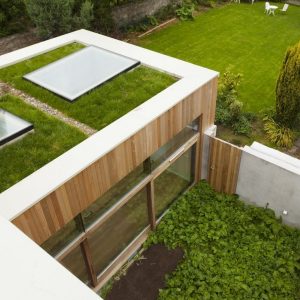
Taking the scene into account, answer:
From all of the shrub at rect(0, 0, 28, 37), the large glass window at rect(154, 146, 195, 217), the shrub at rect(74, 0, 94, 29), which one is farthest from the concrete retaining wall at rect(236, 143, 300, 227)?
the shrub at rect(0, 0, 28, 37)

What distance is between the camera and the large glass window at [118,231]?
22.3 ft

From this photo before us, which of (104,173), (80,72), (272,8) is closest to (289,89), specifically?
(80,72)

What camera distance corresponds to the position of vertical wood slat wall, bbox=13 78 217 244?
485cm

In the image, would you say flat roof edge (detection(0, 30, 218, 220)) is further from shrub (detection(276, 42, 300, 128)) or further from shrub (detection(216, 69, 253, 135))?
shrub (detection(216, 69, 253, 135))

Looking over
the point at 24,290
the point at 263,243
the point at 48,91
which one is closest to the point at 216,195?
the point at 263,243

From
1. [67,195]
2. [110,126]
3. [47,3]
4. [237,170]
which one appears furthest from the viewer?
[47,3]

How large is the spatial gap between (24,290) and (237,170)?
7.15m

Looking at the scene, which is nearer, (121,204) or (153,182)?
(121,204)

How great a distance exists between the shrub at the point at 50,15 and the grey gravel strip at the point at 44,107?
666 centimetres

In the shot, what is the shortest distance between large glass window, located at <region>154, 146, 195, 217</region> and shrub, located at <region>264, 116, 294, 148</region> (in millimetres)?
3104

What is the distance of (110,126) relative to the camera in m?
6.05

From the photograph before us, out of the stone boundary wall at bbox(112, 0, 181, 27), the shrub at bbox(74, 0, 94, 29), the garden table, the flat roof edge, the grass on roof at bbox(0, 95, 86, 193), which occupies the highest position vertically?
the flat roof edge

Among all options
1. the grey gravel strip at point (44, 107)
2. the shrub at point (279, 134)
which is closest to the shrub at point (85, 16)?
the grey gravel strip at point (44, 107)

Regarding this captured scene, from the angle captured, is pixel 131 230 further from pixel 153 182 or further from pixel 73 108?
pixel 73 108
